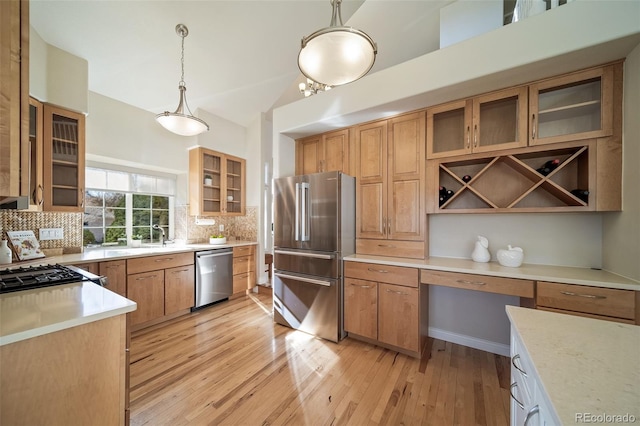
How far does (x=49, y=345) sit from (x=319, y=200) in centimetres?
212

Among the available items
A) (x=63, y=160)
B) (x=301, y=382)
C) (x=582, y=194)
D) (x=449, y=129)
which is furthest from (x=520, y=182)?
(x=63, y=160)

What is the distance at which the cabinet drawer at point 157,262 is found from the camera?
A: 2711 millimetres

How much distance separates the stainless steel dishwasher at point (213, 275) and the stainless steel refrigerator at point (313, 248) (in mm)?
1115

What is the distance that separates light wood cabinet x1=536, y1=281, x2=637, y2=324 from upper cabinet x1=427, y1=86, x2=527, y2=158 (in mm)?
1144

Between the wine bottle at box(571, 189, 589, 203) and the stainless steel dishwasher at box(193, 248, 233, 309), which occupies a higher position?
the wine bottle at box(571, 189, 589, 203)

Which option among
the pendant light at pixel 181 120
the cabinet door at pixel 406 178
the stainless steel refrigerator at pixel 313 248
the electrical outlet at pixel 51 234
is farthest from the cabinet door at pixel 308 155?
the electrical outlet at pixel 51 234

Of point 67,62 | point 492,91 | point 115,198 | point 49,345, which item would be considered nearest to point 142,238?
point 115,198

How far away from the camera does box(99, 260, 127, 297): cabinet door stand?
2.48 m

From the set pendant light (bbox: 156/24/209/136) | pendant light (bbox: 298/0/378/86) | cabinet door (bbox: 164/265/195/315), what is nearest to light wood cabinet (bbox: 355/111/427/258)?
pendant light (bbox: 298/0/378/86)

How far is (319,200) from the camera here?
266cm

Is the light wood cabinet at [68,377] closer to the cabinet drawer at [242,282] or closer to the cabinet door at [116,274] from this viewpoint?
the cabinet door at [116,274]

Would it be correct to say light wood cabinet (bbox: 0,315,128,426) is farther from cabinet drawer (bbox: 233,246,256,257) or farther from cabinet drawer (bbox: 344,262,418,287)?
cabinet drawer (bbox: 233,246,256,257)

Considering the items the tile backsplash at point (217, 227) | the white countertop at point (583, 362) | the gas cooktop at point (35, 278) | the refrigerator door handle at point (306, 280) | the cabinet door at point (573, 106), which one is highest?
the cabinet door at point (573, 106)

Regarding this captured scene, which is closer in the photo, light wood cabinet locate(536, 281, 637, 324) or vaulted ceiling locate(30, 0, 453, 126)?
light wood cabinet locate(536, 281, 637, 324)
